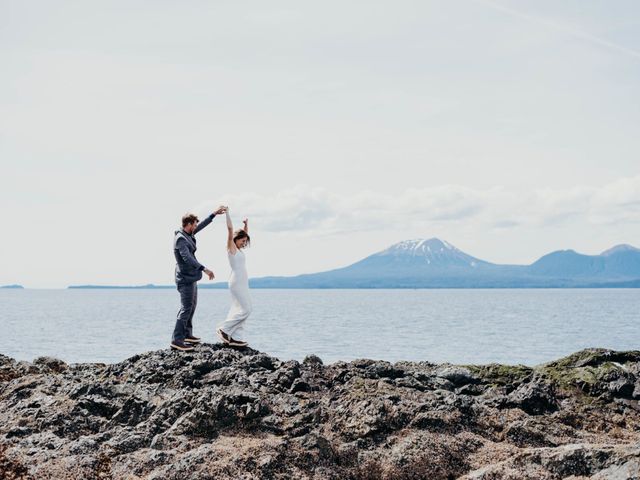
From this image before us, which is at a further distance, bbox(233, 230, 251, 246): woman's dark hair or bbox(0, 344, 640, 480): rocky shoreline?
bbox(233, 230, 251, 246): woman's dark hair

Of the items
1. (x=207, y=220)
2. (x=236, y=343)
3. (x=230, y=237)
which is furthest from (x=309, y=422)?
(x=207, y=220)

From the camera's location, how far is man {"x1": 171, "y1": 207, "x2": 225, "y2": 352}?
17422mm

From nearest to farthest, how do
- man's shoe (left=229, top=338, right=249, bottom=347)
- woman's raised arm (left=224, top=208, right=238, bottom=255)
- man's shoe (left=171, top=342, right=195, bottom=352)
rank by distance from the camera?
man's shoe (left=171, top=342, right=195, bottom=352) → man's shoe (left=229, top=338, right=249, bottom=347) → woman's raised arm (left=224, top=208, right=238, bottom=255)

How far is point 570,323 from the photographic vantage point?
103375mm

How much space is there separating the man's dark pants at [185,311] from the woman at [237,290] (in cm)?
80

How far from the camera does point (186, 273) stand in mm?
17703

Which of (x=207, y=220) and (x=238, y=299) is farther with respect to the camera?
(x=238, y=299)

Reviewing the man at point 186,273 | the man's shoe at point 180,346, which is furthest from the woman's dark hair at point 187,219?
the man's shoe at point 180,346

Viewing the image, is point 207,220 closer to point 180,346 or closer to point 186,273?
point 186,273

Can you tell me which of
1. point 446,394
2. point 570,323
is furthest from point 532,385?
point 570,323

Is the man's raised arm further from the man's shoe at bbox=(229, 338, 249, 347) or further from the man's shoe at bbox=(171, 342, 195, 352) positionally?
the man's shoe at bbox=(229, 338, 249, 347)

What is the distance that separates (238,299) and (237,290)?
0.72 feet

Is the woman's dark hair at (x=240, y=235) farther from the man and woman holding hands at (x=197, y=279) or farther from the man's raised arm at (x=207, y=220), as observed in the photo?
the man's raised arm at (x=207, y=220)

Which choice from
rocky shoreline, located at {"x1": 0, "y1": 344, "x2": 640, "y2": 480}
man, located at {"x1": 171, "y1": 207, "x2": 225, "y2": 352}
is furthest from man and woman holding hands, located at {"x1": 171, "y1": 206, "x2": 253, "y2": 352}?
rocky shoreline, located at {"x1": 0, "y1": 344, "x2": 640, "y2": 480}
